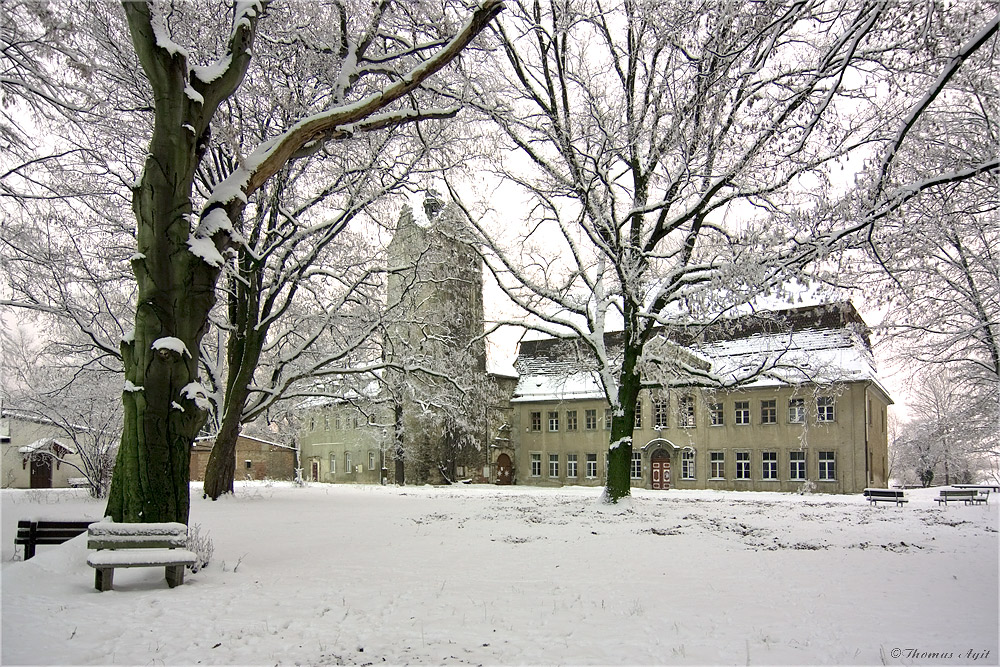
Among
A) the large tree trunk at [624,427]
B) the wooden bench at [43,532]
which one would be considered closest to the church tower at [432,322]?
the large tree trunk at [624,427]

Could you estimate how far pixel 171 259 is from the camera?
9125 millimetres

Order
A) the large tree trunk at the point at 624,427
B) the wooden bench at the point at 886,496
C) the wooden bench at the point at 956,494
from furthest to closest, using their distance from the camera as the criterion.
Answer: the wooden bench at the point at 956,494 → the wooden bench at the point at 886,496 → the large tree trunk at the point at 624,427

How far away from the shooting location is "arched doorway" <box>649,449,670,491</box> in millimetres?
46812

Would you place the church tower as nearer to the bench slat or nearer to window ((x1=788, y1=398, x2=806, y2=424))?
the bench slat

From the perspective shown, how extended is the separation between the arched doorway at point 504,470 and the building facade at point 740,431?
0.20 metres

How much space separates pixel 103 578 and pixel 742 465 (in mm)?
41763

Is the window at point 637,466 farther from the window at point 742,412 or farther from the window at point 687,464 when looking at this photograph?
the window at point 742,412

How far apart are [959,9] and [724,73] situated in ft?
9.20

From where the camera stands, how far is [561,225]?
882 inches

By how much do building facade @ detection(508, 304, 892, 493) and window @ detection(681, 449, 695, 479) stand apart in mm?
64

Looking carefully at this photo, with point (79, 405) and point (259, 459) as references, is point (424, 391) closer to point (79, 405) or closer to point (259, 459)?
point (79, 405)

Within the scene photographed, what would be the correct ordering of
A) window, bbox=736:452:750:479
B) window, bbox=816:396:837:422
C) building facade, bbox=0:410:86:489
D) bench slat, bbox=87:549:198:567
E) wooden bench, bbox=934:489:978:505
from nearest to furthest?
bench slat, bbox=87:549:198:567
wooden bench, bbox=934:489:978:505
window, bbox=816:396:837:422
window, bbox=736:452:750:479
building facade, bbox=0:410:86:489

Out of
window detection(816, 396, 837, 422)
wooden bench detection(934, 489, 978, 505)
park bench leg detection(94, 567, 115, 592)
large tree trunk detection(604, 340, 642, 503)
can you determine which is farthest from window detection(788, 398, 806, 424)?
park bench leg detection(94, 567, 115, 592)

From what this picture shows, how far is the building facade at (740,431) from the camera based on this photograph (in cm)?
4081
